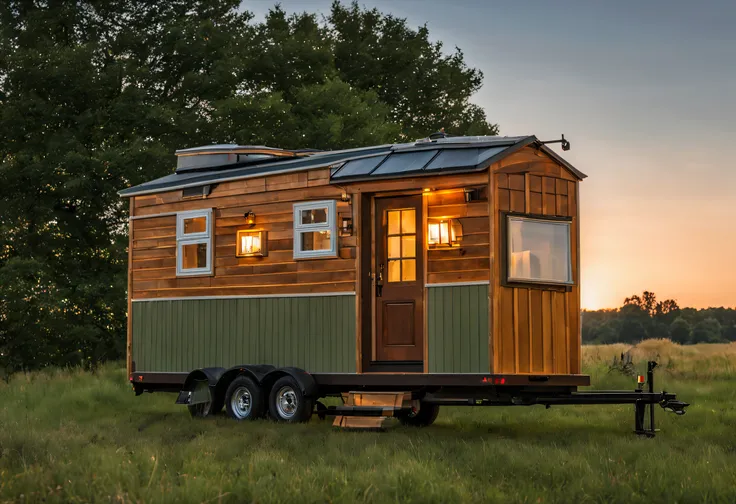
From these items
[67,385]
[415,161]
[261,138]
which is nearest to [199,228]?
[415,161]

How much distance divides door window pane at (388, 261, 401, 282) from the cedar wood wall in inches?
17.9

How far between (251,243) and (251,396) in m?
2.27

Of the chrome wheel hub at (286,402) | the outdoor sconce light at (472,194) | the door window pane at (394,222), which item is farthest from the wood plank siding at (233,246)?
the outdoor sconce light at (472,194)

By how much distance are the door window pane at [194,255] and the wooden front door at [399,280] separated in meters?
3.45

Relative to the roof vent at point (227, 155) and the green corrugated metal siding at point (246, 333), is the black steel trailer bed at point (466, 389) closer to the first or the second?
the green corrugated metal siding at point (246, 333)

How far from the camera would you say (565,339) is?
1372 centimetres

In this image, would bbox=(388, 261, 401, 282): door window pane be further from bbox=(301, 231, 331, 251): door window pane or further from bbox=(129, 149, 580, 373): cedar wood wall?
bbox=(301, 231, 331, 251): door window pane

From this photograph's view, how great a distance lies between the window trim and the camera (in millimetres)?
12867

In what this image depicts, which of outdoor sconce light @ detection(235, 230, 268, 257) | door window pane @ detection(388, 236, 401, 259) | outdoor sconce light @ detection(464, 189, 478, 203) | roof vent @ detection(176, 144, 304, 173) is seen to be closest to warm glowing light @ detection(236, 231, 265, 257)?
outdoor sconce light @ detection(235, 230, 268, 257)

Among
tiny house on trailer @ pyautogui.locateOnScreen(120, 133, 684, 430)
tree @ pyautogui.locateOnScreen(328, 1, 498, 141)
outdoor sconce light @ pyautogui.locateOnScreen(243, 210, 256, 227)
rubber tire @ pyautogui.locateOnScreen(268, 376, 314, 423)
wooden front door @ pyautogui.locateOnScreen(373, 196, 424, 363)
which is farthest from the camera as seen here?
tree @ pyautogui.locateOnScreen(328, 1, 498, 141)

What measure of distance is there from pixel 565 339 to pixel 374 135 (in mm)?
18742

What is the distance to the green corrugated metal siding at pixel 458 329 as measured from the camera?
12.8m

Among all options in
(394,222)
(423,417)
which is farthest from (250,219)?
(423,417)

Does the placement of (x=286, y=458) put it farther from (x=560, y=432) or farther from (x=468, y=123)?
(x=468, y=123)
